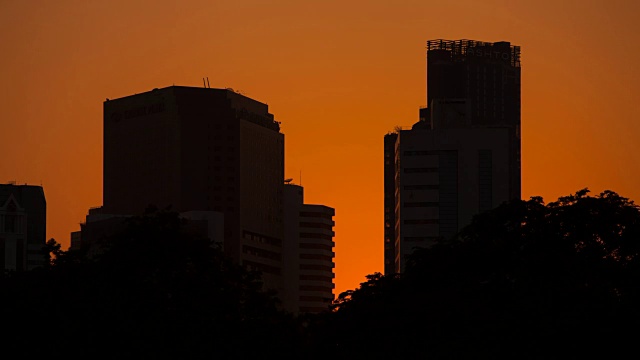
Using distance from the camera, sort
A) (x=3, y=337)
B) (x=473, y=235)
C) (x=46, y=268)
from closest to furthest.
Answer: (x=3, y=337)
(x=46, y=268)
(x=473, y=235)

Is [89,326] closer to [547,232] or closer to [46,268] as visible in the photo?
[46,268]

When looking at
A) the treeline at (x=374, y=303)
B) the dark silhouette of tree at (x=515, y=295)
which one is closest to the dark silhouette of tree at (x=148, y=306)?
the treeline at (x=374, y=303)

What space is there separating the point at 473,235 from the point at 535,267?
7.16 metres

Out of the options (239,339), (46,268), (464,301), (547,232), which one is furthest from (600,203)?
(46,268)

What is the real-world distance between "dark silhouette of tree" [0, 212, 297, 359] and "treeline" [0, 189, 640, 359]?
5 cm

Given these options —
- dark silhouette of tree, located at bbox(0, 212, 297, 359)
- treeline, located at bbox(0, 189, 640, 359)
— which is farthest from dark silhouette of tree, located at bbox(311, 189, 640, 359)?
dark silhouette of tree, located at bbox(0, 212, 297, 359)

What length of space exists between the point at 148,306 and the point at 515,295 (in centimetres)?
1438

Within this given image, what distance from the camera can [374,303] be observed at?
82375 mm

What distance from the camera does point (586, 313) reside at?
7456cm

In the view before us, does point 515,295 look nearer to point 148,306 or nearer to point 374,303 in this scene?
point 374,303

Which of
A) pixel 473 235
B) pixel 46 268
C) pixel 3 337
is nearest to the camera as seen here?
pixel 3 337

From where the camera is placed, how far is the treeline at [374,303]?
72.4 meters

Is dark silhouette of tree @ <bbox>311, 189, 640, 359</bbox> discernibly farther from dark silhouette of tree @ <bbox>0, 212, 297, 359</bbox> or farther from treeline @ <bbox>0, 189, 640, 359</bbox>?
dark silhouette of tree @ <bbox>0, 212, 297, 359</bbox>

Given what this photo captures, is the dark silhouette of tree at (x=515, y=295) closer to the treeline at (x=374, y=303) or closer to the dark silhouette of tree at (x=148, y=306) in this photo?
the treeline at (x=374, y=303)
